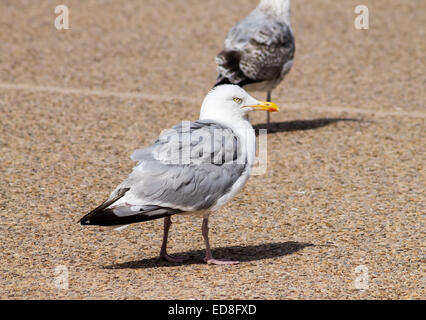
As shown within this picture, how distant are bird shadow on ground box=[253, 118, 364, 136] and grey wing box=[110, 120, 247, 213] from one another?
4.05 metres

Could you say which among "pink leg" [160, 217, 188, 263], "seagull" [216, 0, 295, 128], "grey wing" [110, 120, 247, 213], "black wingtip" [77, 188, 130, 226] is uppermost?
"seagull" [216, 0, 295, 128]

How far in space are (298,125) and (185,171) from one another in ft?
15.2

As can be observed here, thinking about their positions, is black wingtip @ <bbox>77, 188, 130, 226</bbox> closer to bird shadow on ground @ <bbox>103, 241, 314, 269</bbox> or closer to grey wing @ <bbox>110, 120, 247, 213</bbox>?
grey wing @ <bbox>110, 120, 247, 213</bbox>

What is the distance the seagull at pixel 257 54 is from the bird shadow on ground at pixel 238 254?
357 cm

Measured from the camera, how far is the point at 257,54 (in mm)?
9133

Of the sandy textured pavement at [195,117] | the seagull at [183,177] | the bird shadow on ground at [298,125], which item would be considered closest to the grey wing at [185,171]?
the seagull at [183,177]

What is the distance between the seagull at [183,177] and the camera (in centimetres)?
496

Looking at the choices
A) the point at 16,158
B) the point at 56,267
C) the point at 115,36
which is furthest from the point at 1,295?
the point at 115,36

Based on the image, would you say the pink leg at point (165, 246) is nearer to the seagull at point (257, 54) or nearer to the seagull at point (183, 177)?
the seagull at point (183, 177)

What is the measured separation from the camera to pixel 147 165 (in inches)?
200

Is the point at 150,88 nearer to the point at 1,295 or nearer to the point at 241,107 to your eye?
the point at 241,107

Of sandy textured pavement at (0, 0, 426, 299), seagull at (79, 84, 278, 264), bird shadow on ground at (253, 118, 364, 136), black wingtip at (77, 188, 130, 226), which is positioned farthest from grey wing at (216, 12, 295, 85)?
black wingtip at (77, 188, 130, 226)

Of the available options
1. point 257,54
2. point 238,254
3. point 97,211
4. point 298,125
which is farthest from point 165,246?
point 298,125

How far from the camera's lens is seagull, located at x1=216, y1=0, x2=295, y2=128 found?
29.9ft
